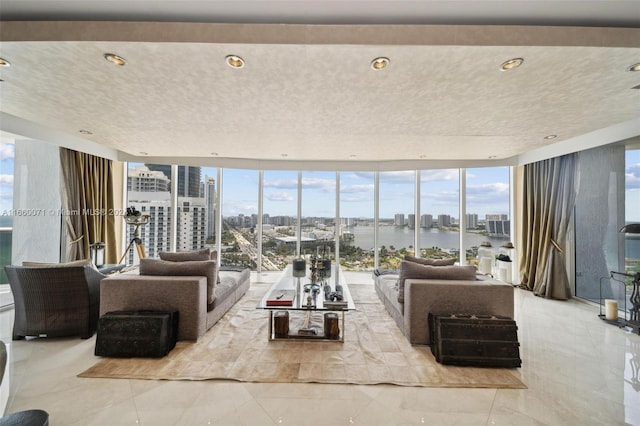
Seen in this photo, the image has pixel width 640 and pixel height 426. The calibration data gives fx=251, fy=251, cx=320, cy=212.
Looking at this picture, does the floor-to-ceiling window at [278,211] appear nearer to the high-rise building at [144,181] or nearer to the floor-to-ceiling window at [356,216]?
the floor-to-ceiling window at [356,216]

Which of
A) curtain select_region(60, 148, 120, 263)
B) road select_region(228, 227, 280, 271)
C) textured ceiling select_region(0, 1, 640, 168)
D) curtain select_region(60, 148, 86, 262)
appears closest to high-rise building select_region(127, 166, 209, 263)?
curtain select_region(60, 148, 120, 263)

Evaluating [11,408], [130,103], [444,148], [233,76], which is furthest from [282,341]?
[444,148]

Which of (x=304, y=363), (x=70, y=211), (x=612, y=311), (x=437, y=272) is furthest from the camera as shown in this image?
(x=70, y=211)

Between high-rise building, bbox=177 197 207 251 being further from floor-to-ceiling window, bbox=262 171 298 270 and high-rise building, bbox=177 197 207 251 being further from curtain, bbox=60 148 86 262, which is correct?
curtain, bbox=60 148 86 262

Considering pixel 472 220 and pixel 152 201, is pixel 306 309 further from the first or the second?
pixel 152 201

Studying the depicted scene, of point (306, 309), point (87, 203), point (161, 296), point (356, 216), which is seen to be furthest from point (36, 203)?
point (356, 216)

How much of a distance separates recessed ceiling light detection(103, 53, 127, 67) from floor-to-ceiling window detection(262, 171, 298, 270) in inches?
143

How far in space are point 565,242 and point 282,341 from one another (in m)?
4.94

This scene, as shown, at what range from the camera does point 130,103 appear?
8.25ft

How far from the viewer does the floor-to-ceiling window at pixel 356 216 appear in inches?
218

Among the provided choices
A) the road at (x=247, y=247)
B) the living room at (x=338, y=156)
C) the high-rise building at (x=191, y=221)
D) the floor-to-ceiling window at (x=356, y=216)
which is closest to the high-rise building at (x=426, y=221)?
the living room at (x=338, y=156)

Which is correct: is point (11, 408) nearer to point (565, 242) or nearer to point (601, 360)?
point (601, 360)

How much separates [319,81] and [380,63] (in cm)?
51

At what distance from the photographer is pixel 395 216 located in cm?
556
